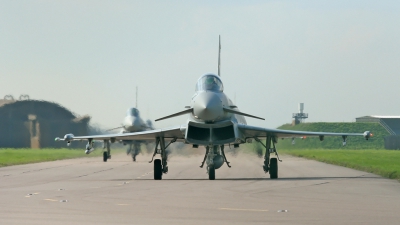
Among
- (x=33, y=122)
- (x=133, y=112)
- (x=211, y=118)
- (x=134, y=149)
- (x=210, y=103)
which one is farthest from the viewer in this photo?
(x=33, y=122)

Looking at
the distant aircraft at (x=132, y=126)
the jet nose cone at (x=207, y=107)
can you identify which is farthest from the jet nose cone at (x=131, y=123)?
Answer: the jet nose cone at (x=207, y=107)

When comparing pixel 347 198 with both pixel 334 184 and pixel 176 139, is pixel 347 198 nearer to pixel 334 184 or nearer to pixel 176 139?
pixel 334 184

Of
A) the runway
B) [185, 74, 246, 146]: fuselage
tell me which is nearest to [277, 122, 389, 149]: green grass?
[185, 74, 246, 146]: fuselage

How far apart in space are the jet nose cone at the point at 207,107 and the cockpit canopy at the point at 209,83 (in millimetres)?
640

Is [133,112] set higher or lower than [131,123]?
higher

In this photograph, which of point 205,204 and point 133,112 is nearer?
point 205,204

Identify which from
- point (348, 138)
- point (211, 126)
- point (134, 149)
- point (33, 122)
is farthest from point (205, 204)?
point (348, 138)

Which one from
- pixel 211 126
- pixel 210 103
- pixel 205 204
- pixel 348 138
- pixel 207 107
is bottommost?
pixel 205 204

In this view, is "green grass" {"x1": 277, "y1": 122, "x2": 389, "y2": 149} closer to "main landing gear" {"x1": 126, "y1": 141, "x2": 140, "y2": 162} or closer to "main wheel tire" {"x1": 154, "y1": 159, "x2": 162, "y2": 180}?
"main landing gear" {"x1": 126, "y1": 141, "x2": 140, "y2": 162}

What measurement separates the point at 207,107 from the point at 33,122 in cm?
5133

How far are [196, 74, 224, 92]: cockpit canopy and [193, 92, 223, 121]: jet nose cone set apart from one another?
640 millimetres

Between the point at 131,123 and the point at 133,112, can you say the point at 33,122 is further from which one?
the point at 131,123

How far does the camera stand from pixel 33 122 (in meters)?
69.1

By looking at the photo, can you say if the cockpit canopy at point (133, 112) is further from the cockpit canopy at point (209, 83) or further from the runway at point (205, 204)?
the runway at point (205, 204)
